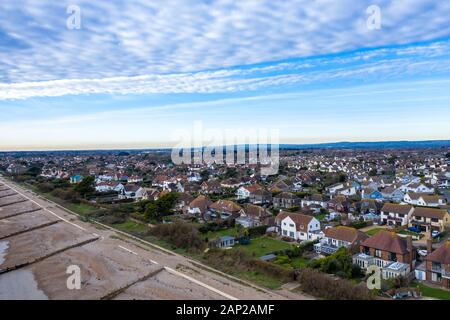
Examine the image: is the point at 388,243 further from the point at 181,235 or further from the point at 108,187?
the point at 108,187

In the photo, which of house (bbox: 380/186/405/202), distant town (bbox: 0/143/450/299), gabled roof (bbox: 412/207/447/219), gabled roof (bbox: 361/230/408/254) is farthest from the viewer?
house (bbox: 380/186/405/202)

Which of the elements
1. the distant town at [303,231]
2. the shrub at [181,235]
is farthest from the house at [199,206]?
the shrub at [181,235]

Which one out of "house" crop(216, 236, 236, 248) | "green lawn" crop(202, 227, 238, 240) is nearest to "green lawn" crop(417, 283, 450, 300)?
"house" crop(216, 236, 236, 248)

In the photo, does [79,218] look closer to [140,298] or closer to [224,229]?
[224,229]

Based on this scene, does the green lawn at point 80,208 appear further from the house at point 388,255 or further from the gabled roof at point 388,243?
the gabled roof at point 388,243

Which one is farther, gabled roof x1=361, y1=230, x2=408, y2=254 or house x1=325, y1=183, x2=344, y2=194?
house x1=325, y1=183, x2=344, y2=194

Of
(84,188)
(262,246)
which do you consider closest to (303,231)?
(262,246)

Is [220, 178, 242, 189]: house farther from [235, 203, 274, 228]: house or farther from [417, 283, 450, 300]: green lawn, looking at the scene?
[417, 283, 450, 300]: green lawn
